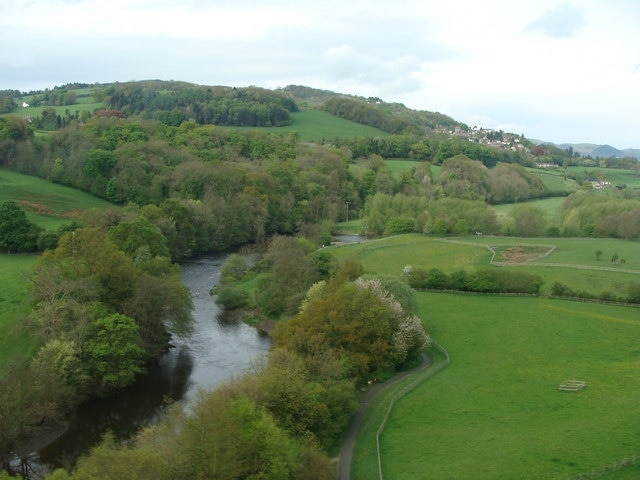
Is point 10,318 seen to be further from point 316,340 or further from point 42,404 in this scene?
point 316,340

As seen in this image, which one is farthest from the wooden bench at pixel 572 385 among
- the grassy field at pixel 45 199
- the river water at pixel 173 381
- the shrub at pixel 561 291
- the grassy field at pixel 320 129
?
the grassy field at pixel 320 129

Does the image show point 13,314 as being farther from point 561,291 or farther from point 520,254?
point 520,254

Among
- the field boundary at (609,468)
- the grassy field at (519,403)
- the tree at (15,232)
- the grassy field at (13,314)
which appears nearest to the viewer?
the field boundary at (609,468)

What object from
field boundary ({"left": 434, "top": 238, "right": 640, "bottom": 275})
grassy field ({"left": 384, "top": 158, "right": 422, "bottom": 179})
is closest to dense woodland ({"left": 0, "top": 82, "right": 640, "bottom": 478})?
grassy field ({"left": 384, "top": 158, "right": 422, "bottom": 179})

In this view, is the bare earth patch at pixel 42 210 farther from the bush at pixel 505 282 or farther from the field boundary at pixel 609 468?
the field boundary at pixel 609 468

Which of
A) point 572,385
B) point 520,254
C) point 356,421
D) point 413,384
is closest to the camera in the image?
point 356,421

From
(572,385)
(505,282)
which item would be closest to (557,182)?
(505,282)
